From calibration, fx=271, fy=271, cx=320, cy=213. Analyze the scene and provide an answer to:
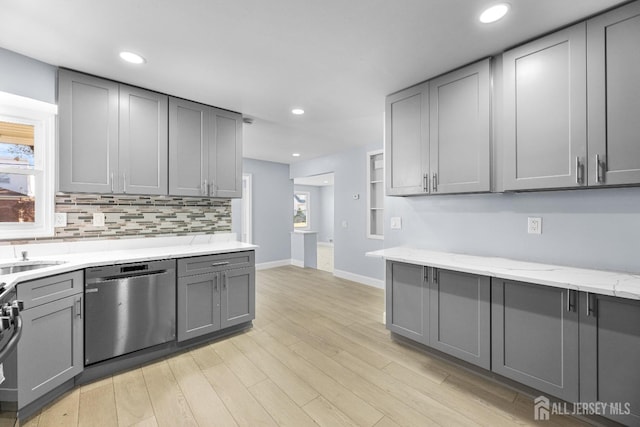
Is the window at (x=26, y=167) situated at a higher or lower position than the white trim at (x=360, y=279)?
higher

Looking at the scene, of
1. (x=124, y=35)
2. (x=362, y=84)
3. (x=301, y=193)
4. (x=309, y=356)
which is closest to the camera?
(x=124, y=35)

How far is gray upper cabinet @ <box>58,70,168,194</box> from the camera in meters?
2.32

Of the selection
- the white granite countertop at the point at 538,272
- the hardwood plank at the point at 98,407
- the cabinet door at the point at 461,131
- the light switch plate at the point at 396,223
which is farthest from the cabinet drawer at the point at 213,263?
the cabinet door at the point at 461,131

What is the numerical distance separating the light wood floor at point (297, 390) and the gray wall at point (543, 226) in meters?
1.04

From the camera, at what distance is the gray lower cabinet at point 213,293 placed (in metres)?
2.51

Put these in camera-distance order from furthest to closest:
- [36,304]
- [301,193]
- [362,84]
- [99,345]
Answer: [301,193] < [362,84] < [99,345] < [36,304]

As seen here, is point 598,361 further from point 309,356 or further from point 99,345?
point 99,345

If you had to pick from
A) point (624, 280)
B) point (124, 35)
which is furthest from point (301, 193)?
point (624, 280)

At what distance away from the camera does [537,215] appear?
6.96ft

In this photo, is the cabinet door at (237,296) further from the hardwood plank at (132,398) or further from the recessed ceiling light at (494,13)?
the recessed ceiling light at (494,13)

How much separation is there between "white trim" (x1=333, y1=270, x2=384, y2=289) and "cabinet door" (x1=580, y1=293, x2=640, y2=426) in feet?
10.1

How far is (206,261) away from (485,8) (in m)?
2.91

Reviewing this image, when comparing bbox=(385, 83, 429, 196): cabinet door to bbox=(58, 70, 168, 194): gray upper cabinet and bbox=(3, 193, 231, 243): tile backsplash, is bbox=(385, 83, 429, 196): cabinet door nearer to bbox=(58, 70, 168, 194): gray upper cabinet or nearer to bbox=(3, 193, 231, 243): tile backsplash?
bbox=(3, 193, 231, 243): tile backsplash

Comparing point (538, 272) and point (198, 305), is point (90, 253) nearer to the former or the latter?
point (198, 305)
